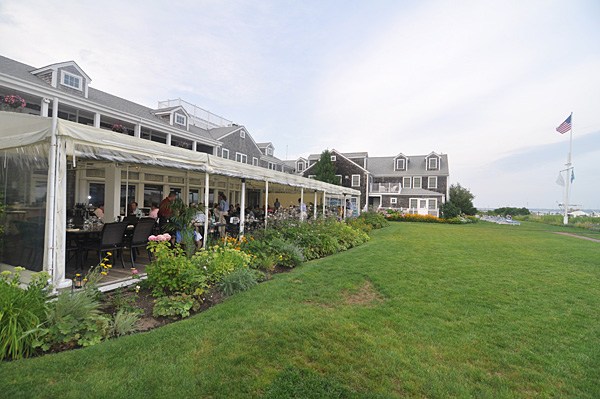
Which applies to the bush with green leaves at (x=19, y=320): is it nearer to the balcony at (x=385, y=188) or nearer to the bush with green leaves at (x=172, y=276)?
the bush with green leaves at (x=172, y=276)

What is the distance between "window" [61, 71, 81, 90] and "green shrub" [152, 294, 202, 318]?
14.6 metres

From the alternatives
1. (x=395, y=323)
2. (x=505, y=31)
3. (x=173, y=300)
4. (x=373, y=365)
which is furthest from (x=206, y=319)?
(x=505, y=31)

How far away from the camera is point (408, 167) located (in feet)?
114

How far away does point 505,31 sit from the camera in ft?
29.9

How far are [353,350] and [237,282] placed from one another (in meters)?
2.52

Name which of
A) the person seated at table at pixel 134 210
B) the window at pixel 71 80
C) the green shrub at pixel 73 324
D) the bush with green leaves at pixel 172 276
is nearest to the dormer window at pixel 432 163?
the person seated at table at pixel 134 210

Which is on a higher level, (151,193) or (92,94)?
(92,94)

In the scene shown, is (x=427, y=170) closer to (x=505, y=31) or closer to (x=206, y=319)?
(x=505, y=31)

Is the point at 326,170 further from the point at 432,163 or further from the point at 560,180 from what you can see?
the point at 560,180

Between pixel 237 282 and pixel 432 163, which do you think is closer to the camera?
pixel 237 282

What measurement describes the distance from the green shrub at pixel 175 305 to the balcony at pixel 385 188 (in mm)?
30071

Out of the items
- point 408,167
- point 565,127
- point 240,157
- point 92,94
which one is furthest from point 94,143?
point 408,167

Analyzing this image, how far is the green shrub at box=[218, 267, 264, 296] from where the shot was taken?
4766 millimetres

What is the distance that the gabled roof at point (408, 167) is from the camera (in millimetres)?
32562
